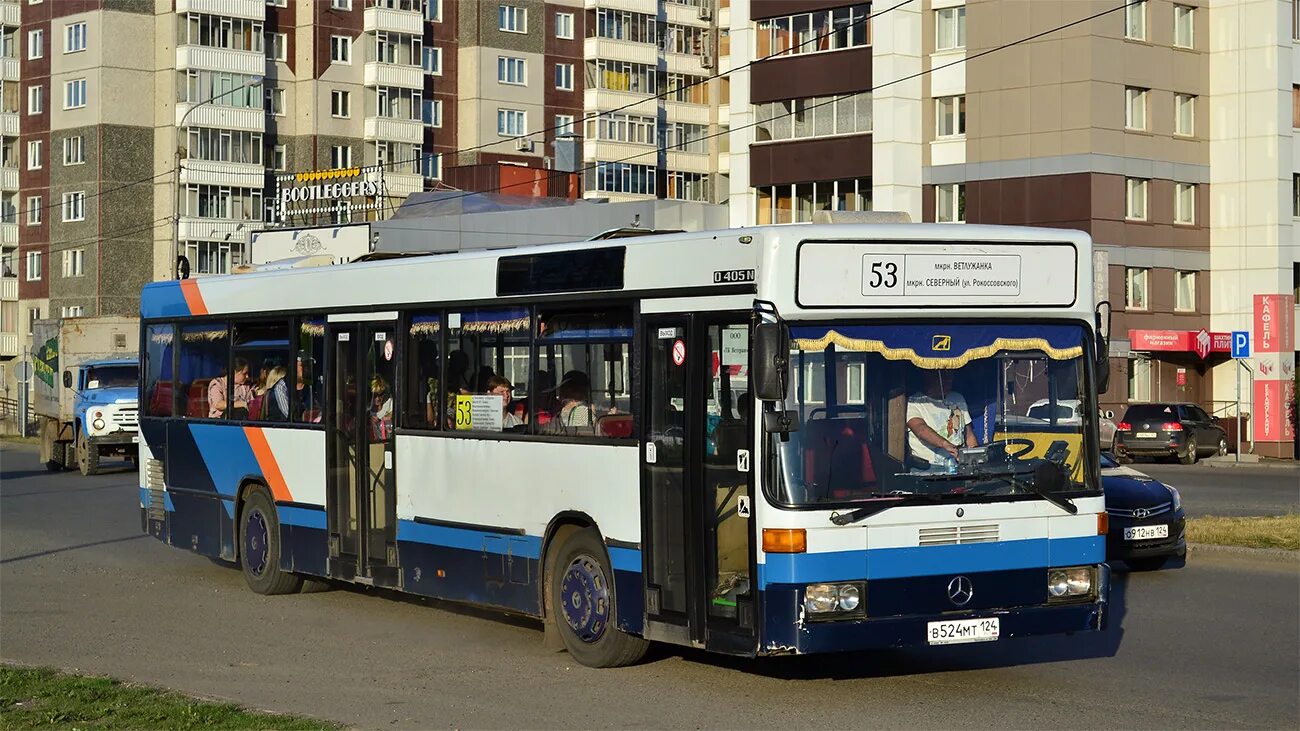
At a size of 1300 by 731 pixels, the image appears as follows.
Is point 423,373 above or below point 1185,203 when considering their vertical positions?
below

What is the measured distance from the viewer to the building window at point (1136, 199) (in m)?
53.7

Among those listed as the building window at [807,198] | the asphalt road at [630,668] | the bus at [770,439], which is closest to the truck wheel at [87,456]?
the asphalt road at [630,668]

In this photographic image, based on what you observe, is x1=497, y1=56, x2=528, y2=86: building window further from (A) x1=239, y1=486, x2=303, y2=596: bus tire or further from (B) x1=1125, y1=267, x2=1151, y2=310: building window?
(A) x1=239, y1=486, x2=303, y2=596: bus tire

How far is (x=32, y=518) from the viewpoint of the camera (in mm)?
25547

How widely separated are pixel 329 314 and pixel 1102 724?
8.12 meters

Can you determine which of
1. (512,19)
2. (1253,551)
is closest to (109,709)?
(1253,551)

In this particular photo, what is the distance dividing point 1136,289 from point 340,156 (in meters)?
43.4

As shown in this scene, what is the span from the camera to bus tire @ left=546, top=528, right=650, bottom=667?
11516 millimetres

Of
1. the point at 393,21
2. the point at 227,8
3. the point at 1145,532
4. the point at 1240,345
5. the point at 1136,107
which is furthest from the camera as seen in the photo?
the point at 393,21

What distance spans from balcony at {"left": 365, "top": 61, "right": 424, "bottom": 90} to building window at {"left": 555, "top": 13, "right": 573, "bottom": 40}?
28.4 feet

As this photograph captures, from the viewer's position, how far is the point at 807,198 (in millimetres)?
57562

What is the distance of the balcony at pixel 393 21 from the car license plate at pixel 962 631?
77.8m

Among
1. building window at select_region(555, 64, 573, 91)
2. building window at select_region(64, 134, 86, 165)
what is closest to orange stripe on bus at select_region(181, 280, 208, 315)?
building window at select_region(64, 134, 86, 165)

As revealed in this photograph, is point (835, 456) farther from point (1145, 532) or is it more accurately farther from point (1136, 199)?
point (1136, 199)
